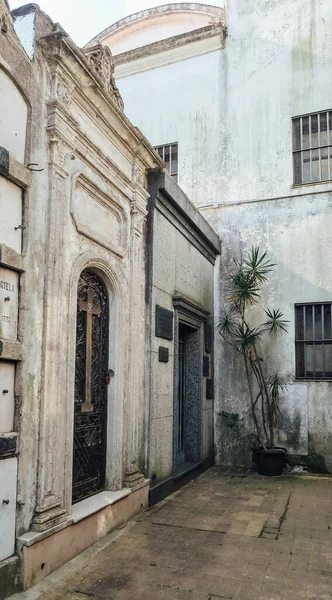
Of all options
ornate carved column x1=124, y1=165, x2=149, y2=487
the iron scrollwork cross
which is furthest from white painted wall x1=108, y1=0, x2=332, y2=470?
the iron scrollwork cross

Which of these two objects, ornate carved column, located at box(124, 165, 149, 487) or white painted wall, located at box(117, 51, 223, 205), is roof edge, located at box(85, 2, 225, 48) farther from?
ornate carved column, located at box(124, 165, 149, 487)

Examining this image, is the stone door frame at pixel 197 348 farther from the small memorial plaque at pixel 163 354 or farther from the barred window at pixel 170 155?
the barred window at pixel 170 155

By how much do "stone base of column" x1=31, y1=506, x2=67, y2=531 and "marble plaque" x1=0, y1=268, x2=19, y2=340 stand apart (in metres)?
1.44

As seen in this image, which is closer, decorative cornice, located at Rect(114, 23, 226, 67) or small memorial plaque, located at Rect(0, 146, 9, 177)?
small memorial plaque, located at Rect(0, 146, 9, 177)

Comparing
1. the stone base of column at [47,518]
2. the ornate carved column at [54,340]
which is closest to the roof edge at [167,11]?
the ornate carved column at [54,340]

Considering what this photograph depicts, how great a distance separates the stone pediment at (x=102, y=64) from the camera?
5.27 metres

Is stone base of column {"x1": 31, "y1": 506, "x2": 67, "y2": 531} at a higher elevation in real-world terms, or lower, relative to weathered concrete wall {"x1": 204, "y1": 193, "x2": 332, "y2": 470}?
lower

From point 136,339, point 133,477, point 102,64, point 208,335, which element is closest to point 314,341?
point 208,335

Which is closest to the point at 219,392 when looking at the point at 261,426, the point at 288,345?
the point at 261,426

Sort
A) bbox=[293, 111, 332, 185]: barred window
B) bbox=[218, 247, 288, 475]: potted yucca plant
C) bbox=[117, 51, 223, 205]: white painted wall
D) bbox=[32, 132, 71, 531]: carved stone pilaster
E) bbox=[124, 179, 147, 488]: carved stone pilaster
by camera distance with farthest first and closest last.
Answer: bbox=[117, 51, 223, 205]: white painted wall < bbox=[293, 111, 332, 185]: barred window < bbox=[218, 247, 288, 475]: potted yucca plant < bbox=[124, 179, 147, 488]: carved stone pilaster < bbox=[32, 132, 71, 531]: carved stone pilaster

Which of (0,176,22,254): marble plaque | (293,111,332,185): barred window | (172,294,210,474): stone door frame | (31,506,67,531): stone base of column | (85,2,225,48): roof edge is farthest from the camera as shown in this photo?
(85,2,225,48): roof edge

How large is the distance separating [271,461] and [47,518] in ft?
17.2

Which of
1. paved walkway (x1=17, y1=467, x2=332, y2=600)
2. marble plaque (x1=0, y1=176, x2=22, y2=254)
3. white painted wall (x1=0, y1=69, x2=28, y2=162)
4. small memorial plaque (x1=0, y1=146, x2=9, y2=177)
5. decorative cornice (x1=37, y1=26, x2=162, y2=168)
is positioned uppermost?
decorative cornice (x1=37, y1=26, x2=162, y2=168)

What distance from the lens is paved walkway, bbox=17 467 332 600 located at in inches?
153
